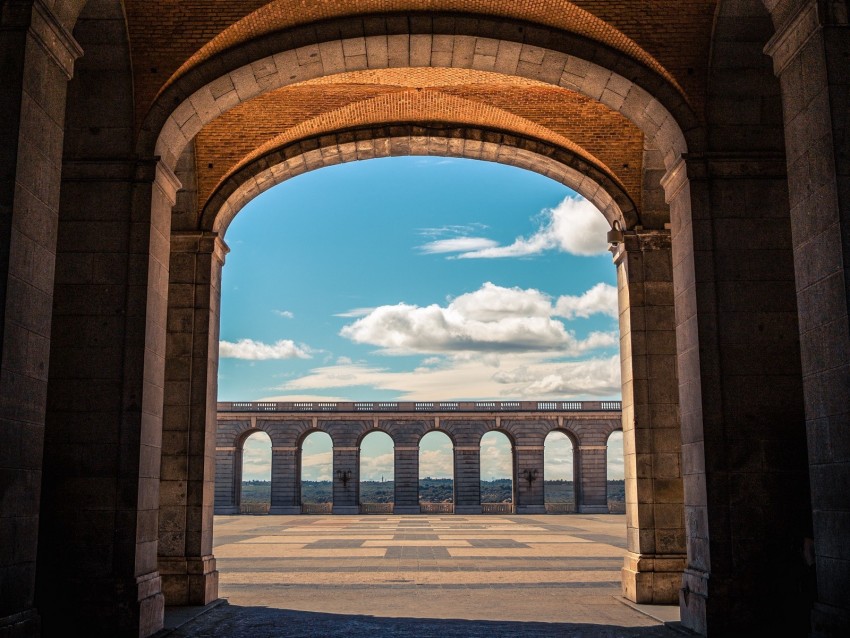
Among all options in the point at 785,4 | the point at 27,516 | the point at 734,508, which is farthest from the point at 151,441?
the point at 785,4

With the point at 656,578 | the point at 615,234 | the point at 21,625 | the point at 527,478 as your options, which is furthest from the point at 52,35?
the point at 527,478

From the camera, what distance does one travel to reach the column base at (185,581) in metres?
13.8

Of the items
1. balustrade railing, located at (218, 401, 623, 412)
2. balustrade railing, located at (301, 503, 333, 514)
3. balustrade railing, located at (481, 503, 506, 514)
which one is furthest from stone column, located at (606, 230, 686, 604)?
balustrade railing, located at (301, 503, 333, 514)

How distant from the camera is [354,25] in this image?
1192 cm

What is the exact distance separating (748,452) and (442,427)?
48.2 metres

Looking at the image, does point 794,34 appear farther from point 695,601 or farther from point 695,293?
point 695,601

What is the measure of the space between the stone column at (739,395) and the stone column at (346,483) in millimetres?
45261

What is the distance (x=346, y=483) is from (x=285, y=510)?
437 centimetres

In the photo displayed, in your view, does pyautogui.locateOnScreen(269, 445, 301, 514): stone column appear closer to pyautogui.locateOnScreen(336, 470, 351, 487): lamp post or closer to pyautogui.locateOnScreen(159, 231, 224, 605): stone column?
pyautogui.locateOnScreen(336, 470, 351, 487): lamp post

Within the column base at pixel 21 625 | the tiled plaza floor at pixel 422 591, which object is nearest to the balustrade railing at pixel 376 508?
the tiled plaza floor at pixel 422 591

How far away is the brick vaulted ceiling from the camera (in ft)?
38.2

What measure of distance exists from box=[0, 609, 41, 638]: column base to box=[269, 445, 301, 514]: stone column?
48.7 metres

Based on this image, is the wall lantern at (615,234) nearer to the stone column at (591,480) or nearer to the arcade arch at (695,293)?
the arcade arch at (695,293)

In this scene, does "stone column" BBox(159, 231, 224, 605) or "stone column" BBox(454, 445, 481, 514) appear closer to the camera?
"stone column" BBox(159, 231, 224, 605)
